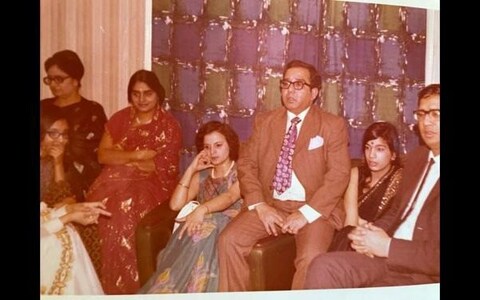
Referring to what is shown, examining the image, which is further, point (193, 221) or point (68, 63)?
point (193, 221)

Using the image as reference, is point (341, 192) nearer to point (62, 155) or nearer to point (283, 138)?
point (283, 138)

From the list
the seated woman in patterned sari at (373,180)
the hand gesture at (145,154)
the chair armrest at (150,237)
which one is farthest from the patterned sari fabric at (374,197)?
the hand gesture at (145,154)

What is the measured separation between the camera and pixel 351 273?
2721mm

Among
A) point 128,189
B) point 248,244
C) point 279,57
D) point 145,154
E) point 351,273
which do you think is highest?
point 279,57

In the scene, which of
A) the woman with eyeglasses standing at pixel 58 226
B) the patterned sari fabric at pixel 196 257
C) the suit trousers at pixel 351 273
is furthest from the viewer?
the suit trousers at pixel 351 273

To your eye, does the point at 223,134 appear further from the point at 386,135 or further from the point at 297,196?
the point at 386,135

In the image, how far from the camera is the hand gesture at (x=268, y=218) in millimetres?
2631

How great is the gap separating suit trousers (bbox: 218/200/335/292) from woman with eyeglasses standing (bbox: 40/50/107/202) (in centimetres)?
59

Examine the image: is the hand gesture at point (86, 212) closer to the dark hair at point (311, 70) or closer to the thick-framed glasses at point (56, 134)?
the thick-framed glasses at point (56, 134)

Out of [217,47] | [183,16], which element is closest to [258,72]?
[217,47]

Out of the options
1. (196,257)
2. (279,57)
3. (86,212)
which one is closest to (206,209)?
(196,257)

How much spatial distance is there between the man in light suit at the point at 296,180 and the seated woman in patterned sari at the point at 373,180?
0.05m

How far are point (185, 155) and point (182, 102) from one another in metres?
0.21

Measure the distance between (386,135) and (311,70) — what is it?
43cm
